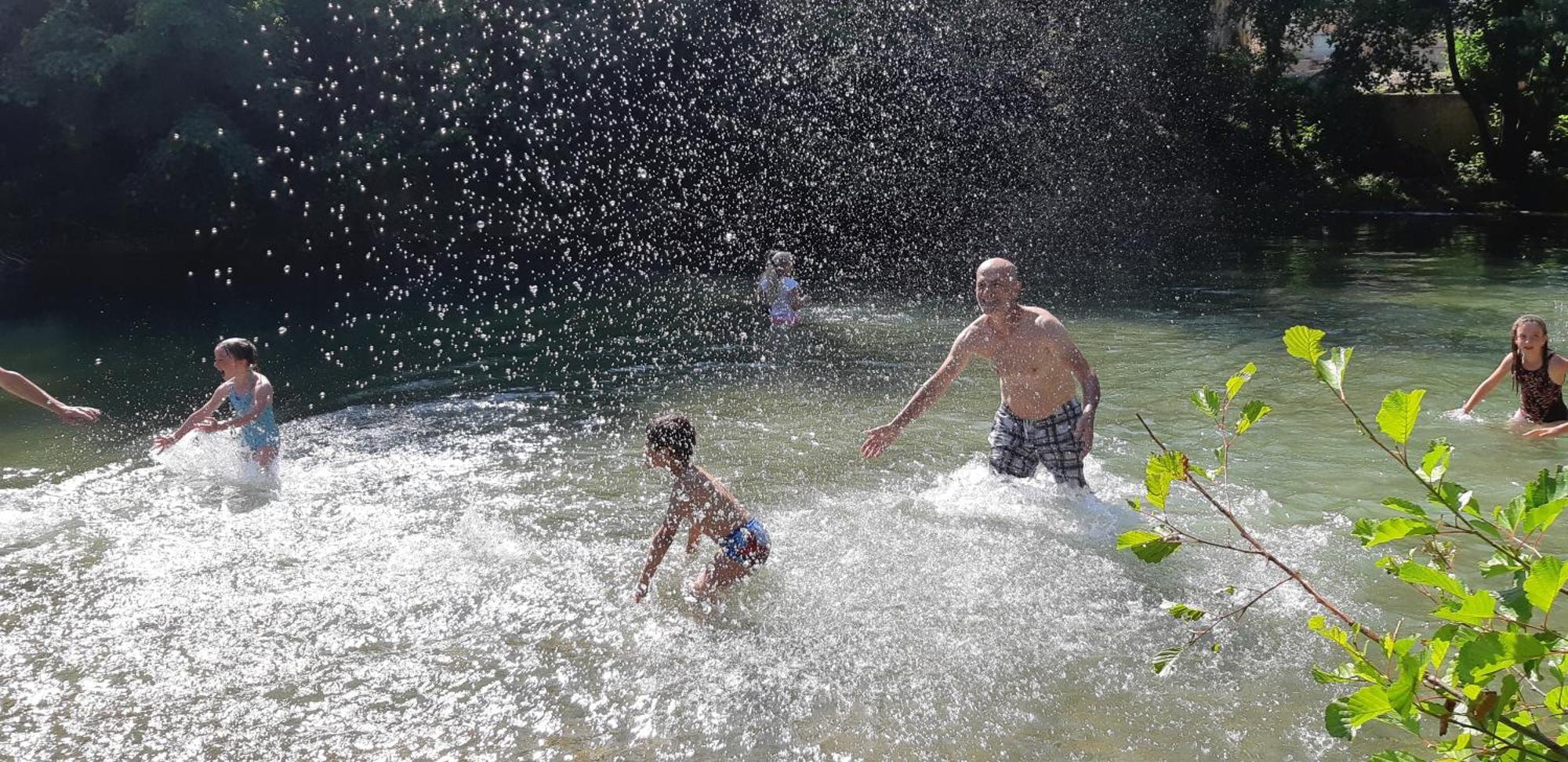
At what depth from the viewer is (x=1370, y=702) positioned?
1452mm

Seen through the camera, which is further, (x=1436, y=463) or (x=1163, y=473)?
(x=1163, y=473)

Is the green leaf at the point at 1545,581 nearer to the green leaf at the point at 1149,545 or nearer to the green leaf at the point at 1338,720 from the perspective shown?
the green leaf at the point at 1338,720

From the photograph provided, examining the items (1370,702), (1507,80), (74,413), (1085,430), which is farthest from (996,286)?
(1507,80)

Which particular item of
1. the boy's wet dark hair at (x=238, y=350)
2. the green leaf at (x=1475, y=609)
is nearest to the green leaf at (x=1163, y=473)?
the green leaf at (x=1475, y=609)

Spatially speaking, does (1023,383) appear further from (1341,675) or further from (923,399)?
(1341,675)

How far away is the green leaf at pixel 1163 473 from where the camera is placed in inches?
74.6

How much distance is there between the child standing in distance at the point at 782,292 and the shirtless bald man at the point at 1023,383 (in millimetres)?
6290

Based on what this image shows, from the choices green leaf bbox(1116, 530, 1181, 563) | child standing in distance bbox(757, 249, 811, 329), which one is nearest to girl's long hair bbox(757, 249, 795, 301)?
child standing in distance bbox(757, 249, 811, 329)

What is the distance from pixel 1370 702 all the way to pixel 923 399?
5431 millimetres

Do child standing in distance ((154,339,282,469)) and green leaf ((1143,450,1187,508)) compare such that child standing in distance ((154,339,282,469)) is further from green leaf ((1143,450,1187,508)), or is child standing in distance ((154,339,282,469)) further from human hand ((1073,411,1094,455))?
green leaf ((1143,450,1187,508))

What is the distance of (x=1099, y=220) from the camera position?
2583 cm

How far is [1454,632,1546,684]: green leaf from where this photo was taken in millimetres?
1392

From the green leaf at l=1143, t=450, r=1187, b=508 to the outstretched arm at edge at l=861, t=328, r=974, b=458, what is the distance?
4.60 meters

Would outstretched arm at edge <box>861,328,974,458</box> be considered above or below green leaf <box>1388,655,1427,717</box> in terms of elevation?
below
